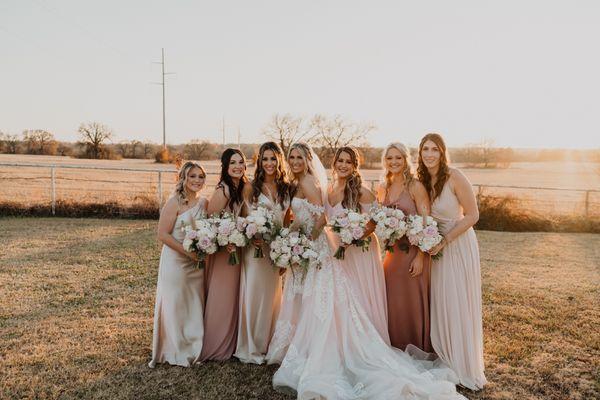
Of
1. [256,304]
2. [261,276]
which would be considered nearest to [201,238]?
[261,276]

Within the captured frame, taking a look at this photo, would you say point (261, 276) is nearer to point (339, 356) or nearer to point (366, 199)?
point (339, 356)

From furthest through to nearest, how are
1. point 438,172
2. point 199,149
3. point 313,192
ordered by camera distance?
point 199,149, point 313,192, point 438,172

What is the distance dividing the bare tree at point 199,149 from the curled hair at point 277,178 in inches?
1896

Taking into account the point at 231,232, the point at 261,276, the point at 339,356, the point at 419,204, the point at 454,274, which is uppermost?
the point at 419,204

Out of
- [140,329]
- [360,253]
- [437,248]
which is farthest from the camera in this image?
[140,329]

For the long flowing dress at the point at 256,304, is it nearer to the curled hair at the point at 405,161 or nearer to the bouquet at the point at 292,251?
the bouquet at the point at 292,251

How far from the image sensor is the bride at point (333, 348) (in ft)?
15.5

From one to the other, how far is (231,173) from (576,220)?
55.9 ft

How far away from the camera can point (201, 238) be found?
18.0ft

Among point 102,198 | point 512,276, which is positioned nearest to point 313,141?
point 102,198

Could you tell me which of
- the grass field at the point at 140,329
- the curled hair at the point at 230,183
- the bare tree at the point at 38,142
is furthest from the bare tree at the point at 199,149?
the curled hair at the point at 230,183

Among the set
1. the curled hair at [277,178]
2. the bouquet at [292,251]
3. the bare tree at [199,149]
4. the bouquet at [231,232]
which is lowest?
the bouquet at [292,251]

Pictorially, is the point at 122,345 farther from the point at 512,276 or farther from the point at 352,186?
the point at 512,276

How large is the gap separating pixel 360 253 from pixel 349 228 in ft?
1.78
